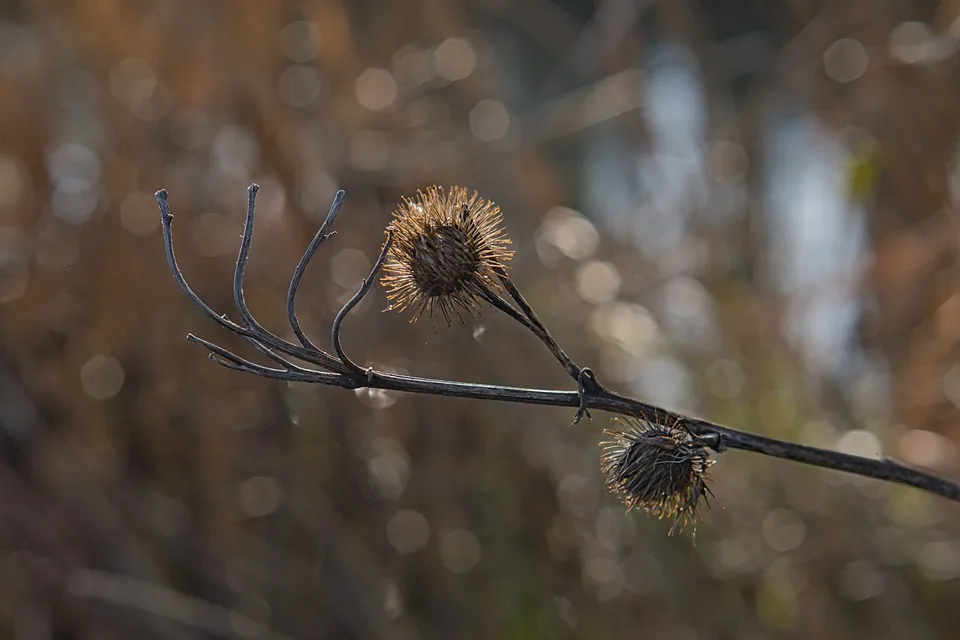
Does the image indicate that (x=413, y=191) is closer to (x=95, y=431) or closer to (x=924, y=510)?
(x=95, y=431)

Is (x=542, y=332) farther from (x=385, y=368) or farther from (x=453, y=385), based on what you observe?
(x=385, y=368)

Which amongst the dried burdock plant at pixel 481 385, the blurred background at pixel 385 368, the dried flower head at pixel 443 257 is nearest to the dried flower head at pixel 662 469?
the dried burdock plant at pixel 481 385

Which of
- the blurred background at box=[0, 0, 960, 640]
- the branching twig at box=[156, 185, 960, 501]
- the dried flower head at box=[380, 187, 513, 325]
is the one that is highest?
the blurred background at box=[0, 0, 960, 640]

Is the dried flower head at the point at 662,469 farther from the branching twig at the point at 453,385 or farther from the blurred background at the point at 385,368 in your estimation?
the blurred background at the point at 385,368

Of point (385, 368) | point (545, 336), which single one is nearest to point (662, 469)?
point (545, 336)

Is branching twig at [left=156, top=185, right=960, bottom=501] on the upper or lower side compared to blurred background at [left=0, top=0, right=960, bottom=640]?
lower

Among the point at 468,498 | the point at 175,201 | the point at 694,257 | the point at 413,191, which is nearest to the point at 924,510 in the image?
the point at 694,257

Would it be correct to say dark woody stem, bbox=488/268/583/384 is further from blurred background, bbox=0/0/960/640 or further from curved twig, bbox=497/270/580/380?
blurred background, bbox=0/0/960/640

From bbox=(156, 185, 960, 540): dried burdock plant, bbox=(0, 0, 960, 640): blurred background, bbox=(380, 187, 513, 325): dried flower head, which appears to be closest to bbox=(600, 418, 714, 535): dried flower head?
bbox=(156, 185, 960, 540): dried burdock plant
